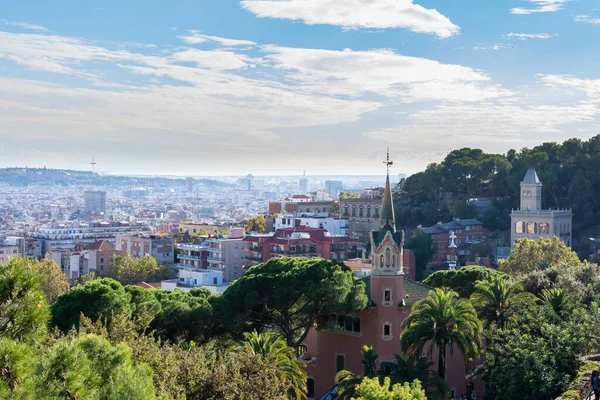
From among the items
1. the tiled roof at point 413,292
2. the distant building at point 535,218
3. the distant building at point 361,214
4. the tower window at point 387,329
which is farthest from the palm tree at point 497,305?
the distant building at point 361,214

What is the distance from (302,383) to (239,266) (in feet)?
158

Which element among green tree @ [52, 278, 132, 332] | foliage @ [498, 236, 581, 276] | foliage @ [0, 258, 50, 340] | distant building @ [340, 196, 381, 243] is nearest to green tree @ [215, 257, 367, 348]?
green tree @ [52, 278, 132, 332]

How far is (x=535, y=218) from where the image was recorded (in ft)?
218

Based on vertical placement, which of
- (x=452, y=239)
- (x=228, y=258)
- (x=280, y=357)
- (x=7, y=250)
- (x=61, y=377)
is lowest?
(x=7, y=250)

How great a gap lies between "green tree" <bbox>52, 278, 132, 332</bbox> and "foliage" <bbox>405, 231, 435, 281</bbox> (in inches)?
1618

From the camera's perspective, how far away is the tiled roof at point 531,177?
67.7 metres

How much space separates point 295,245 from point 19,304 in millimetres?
54803

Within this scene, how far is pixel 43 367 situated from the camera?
9.60 metres

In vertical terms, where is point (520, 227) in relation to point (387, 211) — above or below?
below

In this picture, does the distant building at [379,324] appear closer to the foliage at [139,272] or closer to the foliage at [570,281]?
the foliage at [570,281]

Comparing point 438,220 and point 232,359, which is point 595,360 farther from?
point 438,220

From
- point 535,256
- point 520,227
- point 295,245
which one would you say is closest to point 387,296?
point 535,256

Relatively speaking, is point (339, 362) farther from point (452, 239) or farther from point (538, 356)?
point (452, 239)

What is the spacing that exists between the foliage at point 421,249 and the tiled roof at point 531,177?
9.65 metres
